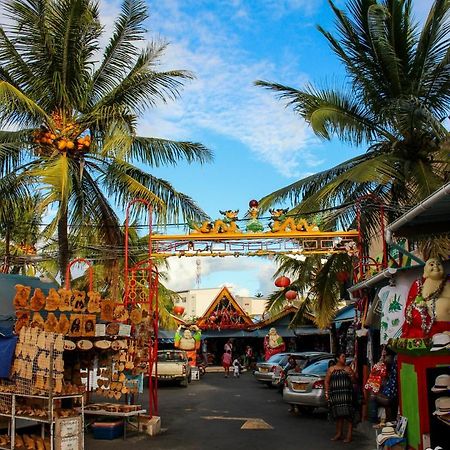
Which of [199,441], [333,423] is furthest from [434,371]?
[333,423]

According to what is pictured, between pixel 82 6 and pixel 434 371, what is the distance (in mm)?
12141

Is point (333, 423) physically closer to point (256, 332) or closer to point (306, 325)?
point (306, 325)

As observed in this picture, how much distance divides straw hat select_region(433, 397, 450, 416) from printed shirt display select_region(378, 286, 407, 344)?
2687mm

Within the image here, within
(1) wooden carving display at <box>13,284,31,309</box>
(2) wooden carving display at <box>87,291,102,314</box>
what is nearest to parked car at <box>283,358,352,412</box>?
(2) wooden carving display at <box>87,291,102,314</box>

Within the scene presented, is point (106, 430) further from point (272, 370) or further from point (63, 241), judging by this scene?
point (272, 370)

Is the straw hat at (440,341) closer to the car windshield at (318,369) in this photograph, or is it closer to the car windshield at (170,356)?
the car windshield at (318,369)

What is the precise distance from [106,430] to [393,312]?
20.6 ft

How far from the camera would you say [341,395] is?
11742 mm

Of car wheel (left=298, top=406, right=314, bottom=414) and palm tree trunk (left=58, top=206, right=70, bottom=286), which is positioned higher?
palm tree trunk (left=58, top=206, right=70, bottom=286)

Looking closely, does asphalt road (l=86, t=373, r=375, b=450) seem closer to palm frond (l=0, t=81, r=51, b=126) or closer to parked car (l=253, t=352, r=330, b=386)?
parked car (l=253, t=352, r=330, b=386)

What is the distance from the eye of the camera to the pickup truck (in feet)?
81.1

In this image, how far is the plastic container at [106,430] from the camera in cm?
1195

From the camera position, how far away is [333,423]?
13.9 meters

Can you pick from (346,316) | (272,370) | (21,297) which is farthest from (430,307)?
(272,370)
